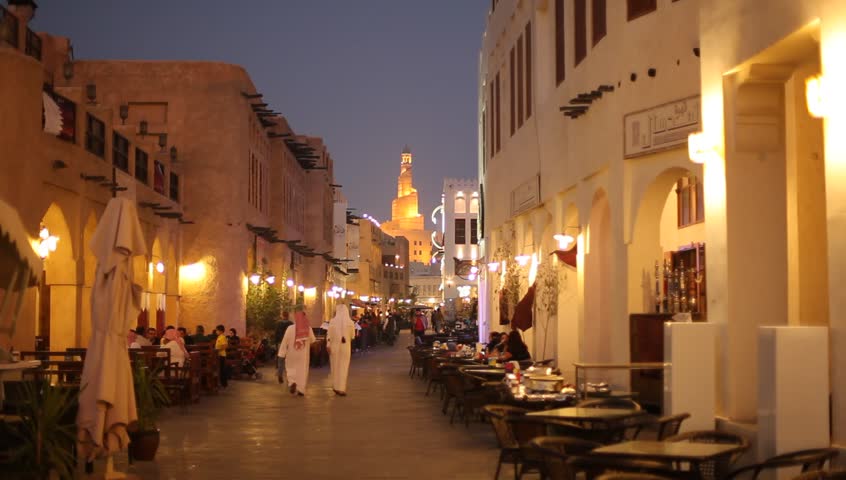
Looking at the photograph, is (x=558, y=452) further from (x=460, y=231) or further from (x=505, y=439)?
(x=460, y=231)

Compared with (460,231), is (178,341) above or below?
below

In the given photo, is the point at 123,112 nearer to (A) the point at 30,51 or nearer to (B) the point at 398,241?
(A) the point at 30,51

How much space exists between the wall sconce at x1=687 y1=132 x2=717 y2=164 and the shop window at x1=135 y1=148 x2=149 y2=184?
62.8ft

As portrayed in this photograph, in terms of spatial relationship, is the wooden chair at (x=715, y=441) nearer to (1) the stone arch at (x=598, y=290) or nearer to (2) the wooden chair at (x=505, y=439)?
(2) the wooden chair at (x=505, y=439)

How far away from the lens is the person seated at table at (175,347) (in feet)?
67.3

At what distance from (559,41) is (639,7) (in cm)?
643

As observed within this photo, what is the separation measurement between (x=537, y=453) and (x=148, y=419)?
5677mm

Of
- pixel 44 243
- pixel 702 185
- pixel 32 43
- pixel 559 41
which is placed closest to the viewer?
pixel 702 185

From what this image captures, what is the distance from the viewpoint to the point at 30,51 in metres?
23.5

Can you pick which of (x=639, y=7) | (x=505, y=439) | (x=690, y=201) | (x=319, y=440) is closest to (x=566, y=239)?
(x=690, y=201)

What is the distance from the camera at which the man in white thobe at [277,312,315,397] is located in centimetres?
2203

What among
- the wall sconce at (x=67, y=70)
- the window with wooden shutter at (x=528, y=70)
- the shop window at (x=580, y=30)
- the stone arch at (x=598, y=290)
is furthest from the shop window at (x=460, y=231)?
the stone arch at (x=598, y=290)

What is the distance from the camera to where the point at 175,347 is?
20516mm

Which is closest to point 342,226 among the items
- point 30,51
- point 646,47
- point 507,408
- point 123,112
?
point 123,112
